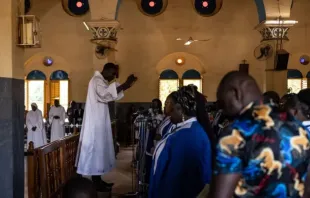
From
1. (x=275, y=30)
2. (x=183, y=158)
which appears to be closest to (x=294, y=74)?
(x=275, y=30)

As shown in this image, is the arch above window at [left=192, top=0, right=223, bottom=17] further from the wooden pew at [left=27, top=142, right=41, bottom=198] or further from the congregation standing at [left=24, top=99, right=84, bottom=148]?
the wooden pew at [left=27, top=142, right=41, bottom=198]

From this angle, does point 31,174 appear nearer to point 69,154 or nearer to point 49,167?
point 49,167

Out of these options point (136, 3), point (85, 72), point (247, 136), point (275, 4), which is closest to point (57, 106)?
point (85, 72)

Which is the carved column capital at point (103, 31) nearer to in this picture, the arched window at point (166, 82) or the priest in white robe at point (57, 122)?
the priest in white robe at point (57, 122)

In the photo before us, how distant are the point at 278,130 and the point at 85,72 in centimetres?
1394

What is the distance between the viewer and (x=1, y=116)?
179 inches

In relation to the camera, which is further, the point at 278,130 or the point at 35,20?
the point at 35,20

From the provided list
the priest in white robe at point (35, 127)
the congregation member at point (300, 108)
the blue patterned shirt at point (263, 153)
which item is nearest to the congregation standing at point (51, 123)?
the priest in white robe at point (35, 127)

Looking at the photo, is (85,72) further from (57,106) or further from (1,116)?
(1,116)

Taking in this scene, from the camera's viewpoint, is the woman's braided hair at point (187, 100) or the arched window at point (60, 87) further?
the arched window at point (60, 87)

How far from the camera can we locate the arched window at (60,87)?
1562 centimetres

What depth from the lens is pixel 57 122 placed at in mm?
13156

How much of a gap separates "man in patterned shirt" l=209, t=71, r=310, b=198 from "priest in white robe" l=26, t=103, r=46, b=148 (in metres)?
10.8

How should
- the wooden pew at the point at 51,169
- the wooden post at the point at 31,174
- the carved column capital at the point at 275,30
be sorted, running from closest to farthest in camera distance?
the wooden post at the point at 31,174 → the wooden pew at the point at 51,169 → the carved column capital at the point at 275,30
